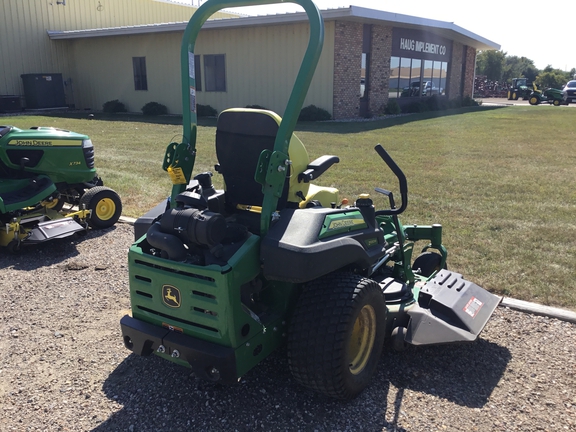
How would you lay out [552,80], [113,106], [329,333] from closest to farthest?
1. [329,333]
2. [113,106]
3. [552,80]

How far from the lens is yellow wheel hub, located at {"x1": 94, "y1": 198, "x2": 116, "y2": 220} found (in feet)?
20.0

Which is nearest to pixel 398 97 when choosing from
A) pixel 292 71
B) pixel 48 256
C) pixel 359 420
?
pixel 292 71

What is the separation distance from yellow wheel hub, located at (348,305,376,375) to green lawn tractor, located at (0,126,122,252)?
351cm

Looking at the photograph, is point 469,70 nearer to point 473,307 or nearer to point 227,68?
point 227,68

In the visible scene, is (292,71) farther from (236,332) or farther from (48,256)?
(236,332)

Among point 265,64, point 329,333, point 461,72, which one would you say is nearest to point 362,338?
point 329,333

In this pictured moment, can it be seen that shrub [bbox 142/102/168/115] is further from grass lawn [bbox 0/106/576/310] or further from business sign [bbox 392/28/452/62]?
business sign [bbox 392/28/452/62]

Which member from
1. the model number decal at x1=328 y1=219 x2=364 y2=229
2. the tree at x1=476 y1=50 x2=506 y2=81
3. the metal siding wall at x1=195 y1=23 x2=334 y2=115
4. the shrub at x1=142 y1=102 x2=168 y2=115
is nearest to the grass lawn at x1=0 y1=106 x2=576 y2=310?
the model number decal at x1=328 y1=219 x2=364 y2=229

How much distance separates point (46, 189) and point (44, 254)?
704 millimetres

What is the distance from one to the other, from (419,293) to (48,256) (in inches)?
146

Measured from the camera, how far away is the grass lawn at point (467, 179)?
4.93 metres

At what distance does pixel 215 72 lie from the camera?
2162cm

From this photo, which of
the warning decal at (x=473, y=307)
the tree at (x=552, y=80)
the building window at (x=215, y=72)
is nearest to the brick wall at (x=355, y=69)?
the building window at (x=215, y=72)

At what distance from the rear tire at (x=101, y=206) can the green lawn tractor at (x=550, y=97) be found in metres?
33.4
